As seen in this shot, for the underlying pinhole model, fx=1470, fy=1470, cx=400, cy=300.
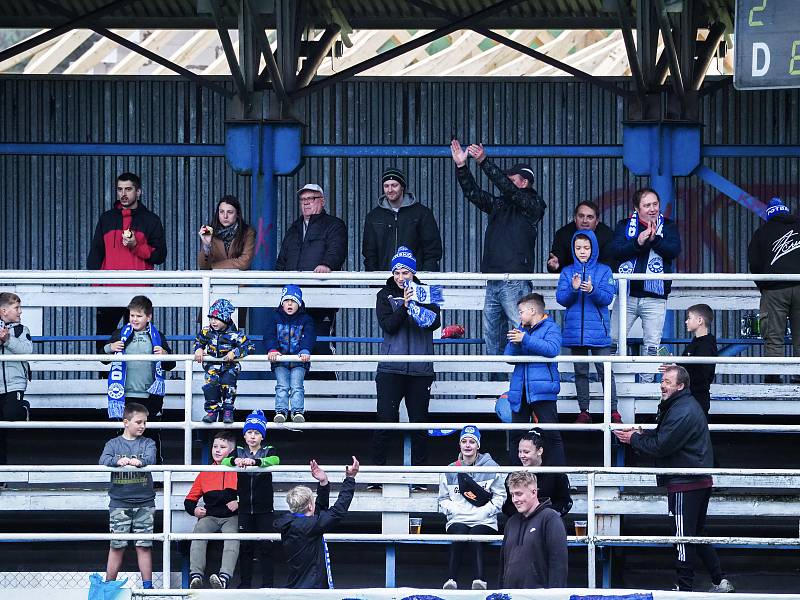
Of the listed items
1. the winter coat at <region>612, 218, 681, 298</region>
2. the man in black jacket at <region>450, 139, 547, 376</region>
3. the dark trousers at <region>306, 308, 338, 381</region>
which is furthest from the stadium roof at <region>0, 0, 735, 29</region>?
the winter coat at <region>612, 218, 681, 298</region>

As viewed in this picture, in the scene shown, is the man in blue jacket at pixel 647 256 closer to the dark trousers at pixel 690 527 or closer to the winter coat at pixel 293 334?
the dark trousers at pixel 690 527

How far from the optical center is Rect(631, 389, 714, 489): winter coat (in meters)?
10.4

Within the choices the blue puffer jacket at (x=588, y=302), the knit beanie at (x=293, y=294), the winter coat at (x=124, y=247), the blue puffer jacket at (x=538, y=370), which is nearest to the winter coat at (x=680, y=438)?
the blue puffer jacket at (x=538, y=370)

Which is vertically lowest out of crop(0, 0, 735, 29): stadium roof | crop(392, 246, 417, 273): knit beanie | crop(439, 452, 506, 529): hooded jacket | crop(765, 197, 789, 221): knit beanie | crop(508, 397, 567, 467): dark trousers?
crop(439, 452, 506, 529): hooded jacket

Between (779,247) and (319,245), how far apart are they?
401 centimetres

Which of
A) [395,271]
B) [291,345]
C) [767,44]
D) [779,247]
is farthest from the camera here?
[779,247]

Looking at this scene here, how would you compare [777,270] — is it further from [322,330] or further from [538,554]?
[538,554]

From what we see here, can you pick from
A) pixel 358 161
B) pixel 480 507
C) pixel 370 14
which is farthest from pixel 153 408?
pixel 370 14

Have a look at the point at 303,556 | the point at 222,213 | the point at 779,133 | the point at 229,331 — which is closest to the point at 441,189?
the point at 779,133

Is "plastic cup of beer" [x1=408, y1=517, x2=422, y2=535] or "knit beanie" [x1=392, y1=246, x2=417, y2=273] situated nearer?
"knit beanie" [x1=392, y1=246, x2=417, y2=273]

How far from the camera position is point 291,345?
11.9m

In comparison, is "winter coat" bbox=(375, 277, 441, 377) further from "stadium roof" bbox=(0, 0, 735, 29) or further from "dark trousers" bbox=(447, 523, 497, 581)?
"stadium roof" bbox=(0, 0, 735, 29)

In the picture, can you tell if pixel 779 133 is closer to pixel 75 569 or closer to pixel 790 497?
pixel 790 497

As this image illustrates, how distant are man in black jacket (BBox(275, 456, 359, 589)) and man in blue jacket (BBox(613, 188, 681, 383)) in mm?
3623
